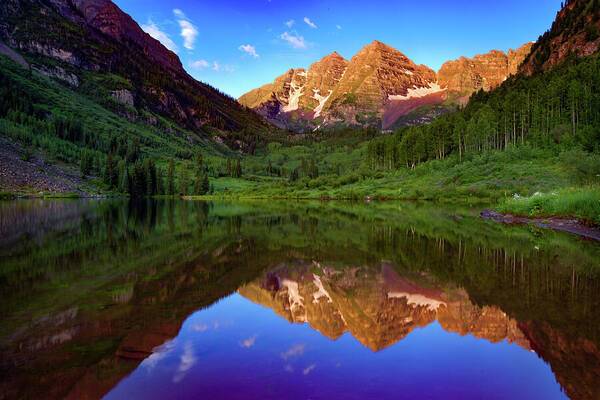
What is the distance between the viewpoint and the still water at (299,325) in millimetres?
7641

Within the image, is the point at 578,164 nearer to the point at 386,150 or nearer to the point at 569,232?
the point at 569,232

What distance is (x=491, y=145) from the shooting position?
4970 inches

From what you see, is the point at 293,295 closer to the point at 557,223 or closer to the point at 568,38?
the point at 557,223

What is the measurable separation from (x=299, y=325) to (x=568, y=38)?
618 ft

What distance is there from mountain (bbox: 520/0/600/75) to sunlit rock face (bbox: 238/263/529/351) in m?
161

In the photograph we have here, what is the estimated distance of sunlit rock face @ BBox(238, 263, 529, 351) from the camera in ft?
34.8

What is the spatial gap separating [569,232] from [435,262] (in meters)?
15.9

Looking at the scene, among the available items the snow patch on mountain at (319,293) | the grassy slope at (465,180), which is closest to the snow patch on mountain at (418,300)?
the snow patch on mountain at (319,293)

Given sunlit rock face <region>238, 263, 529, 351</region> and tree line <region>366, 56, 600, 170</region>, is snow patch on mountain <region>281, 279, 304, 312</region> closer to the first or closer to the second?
sunlit rock face <region>238, 263, 529, 351</region>

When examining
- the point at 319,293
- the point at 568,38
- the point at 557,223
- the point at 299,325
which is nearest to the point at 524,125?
the point at 568,38

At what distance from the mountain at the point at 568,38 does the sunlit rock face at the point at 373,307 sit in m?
161

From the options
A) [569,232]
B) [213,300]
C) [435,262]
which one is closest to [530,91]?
[569,232]

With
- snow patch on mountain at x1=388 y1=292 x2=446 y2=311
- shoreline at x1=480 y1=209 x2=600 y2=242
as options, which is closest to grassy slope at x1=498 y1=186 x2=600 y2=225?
shoreline at x1=480 y1=209 x2=600 y2=242

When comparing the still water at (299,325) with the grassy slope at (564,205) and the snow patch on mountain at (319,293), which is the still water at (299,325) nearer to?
the snow patch on mountain at (319,293)
